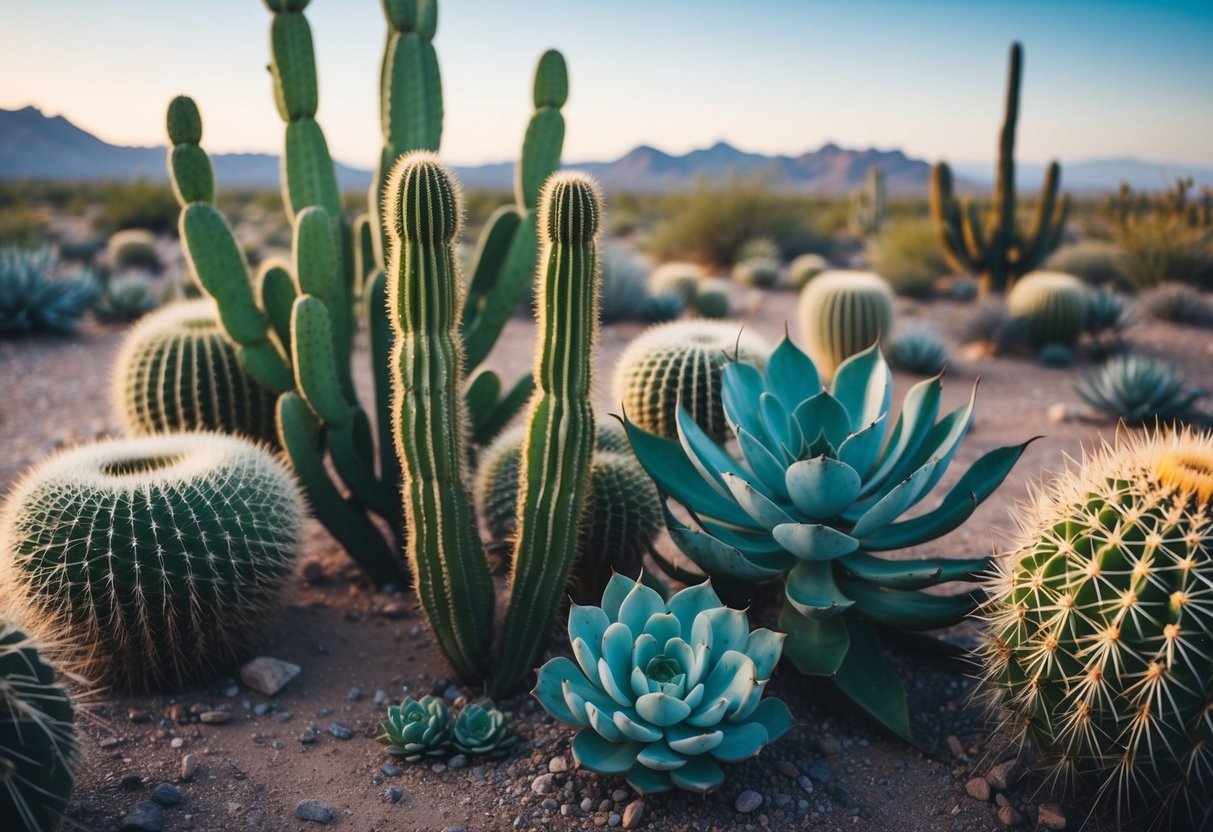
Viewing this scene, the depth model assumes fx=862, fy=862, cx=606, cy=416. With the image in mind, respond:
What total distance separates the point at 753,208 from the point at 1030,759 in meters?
15.1

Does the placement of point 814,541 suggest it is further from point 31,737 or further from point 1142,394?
point 1142,394

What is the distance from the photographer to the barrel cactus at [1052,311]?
927 cm

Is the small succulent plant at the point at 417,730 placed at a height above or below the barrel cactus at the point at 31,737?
below

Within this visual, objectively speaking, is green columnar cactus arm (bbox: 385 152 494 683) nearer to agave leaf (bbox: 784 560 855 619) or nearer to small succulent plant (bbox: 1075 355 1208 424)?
agave leaf (bbox: 784 560 855 619)

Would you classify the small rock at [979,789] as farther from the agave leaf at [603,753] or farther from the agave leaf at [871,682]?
the agave leaf at [603,753]

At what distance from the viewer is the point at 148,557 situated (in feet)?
9.82

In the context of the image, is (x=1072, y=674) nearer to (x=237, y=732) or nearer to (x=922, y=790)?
(x=922, y=790)

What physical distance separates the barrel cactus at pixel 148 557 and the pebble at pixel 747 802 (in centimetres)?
190

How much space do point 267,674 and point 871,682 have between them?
2.24 m

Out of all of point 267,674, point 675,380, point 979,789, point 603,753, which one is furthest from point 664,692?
point 675,380

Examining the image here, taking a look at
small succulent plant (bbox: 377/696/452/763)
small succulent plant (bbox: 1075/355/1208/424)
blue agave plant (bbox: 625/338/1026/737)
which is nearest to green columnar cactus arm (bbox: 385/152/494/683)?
small succulent plant (bbox: 377/696/452/763)

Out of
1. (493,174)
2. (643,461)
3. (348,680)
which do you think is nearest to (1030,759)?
(643,461)

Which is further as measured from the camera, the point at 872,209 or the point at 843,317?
the point at 872,209

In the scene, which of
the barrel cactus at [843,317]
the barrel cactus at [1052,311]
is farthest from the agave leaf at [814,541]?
the barrel cactus at [1052,311]
